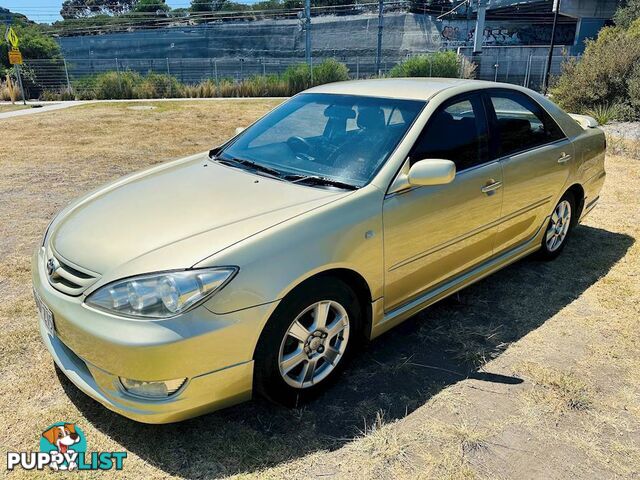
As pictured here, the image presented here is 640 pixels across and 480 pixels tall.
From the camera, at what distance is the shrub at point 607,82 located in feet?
40.9

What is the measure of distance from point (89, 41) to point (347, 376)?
63958 mm

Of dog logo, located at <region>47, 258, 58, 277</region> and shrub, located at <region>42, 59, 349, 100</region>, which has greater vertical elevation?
dog logo, located at <region>47, 258, 58, 277</region>

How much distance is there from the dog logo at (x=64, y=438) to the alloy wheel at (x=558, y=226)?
3.87 metres

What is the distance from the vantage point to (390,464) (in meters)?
2.34

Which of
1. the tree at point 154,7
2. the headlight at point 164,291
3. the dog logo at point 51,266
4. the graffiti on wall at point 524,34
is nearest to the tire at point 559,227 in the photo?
the headlight at point 164,291

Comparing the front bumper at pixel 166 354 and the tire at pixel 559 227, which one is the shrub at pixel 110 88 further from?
the front bumper at pixel 166 354

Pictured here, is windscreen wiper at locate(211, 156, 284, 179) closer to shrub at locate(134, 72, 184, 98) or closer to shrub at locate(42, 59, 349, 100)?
shrub at locate(42, 59, 349, 100)

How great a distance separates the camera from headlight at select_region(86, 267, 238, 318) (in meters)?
2.17

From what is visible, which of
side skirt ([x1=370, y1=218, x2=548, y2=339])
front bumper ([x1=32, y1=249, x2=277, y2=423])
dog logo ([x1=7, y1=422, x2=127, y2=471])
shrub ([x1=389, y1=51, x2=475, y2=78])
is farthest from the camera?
shrub ([x1=389, y1=51, x2=475, y2=78])

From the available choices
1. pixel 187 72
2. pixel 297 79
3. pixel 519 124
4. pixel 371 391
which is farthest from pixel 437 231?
pixel 187 72

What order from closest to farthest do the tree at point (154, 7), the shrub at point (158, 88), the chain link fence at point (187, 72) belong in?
1. the shrub at point (158, 88)
2. the chain link fence at point (187, 72)
3. the tree at point (154, 7)

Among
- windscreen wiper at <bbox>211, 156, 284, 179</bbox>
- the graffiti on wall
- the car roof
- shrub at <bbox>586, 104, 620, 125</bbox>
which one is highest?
the graffiti on wall

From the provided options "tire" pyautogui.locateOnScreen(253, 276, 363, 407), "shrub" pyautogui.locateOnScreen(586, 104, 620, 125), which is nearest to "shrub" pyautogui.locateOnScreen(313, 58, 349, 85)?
"shrub" pyautogui.locateOnScreen(586, 104, 620, 125)

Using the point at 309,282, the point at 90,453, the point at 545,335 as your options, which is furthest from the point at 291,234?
the point at 545,335
